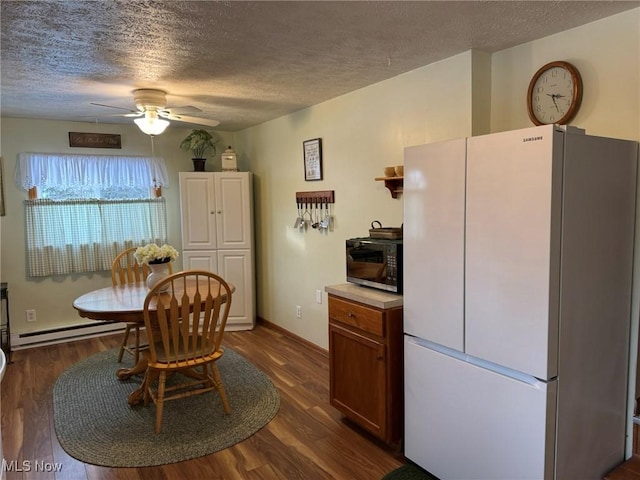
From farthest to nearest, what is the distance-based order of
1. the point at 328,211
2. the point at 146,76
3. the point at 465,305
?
the point at 328,211 → the point at 146,76 → the point at 465,305

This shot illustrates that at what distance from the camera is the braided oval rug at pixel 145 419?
248cm

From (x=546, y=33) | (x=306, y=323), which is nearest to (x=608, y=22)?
(x=546, y=33)

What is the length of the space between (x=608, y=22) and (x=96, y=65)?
271 cm

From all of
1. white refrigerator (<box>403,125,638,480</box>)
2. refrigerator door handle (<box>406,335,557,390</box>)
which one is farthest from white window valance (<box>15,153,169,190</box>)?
refrigerator door handle (<box>406,335,557,390</box>)

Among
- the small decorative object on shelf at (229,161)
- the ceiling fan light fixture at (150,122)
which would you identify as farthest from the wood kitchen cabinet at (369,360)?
the small decorative object on shelf at (229,161)

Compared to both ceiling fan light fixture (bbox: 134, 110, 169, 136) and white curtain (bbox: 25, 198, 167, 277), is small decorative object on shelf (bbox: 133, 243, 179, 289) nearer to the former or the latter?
ceiling fan light fixture (bbox: 134, 110, 169, 136)

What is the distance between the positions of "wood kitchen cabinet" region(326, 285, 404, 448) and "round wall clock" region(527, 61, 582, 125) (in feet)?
4.05

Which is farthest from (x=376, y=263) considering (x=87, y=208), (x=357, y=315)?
(x=87, y=208)

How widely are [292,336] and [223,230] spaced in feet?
4.50

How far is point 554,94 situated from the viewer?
2.23 m

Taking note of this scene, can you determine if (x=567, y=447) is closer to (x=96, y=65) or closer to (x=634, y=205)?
(x=634, y=205)

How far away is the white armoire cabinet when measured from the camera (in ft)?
15.4

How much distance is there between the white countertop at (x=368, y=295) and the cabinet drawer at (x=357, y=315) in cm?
4

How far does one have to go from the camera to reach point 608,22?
2023mm
